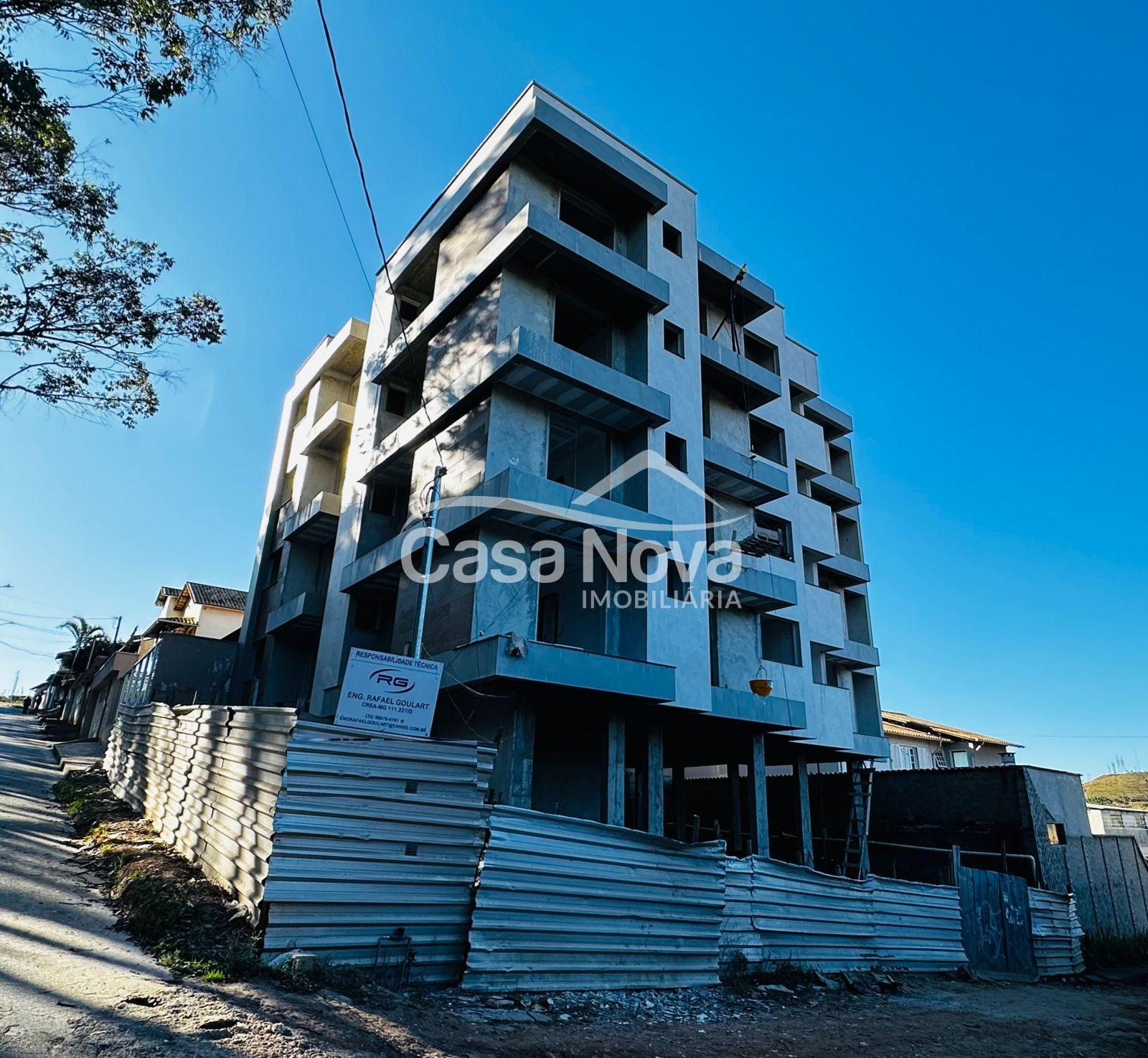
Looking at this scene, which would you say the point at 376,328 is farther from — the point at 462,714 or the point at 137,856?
the point at 137,856

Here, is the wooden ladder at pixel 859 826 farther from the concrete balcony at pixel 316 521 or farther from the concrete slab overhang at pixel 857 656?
the concrete balcony at pixel 316 521

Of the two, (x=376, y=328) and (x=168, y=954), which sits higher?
(x=376, y=328)

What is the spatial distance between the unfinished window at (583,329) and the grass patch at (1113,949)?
1820 cm

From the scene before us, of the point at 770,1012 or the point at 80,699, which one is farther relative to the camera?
the point at 80,699

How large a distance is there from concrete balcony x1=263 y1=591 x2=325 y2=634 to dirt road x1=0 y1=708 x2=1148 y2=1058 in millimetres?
11554

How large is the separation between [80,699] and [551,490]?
158 ft

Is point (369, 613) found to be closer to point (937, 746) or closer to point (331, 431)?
point (331, 431)

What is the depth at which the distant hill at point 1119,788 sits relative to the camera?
46.9m

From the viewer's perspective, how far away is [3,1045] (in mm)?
4191

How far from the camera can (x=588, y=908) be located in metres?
7.89

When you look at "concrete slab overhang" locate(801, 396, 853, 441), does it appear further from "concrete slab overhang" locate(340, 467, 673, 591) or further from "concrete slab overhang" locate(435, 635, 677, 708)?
"concrete slab overhang" locate(435, 635, 677, 708)

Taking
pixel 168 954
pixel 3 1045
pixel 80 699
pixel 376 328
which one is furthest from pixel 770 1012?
pixel 80 699

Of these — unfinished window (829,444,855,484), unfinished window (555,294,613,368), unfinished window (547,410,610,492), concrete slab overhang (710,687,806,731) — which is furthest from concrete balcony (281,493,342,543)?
unfinished window (829,444,855,484)

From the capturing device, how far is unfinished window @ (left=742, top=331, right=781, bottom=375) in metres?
25.8
